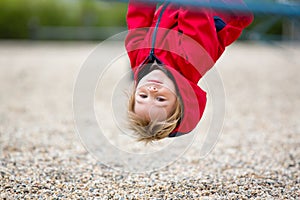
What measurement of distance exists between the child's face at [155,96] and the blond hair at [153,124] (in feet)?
0.08

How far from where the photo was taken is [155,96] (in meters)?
2.24

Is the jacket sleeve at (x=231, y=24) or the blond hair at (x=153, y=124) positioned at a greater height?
the jacket sleeve at (x=231, y=24)

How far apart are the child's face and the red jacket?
0.18 feet

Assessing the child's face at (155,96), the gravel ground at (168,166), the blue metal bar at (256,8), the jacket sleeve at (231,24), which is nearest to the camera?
the blue metal bar at (256,8)

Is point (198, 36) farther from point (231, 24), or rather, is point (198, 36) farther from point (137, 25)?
point (137, 25)

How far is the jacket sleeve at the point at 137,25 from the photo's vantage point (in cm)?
244

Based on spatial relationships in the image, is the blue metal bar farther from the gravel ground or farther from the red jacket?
the gravel ground

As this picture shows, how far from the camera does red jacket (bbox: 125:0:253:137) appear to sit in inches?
90.4

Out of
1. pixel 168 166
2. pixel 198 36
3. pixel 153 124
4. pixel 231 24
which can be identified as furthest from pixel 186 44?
pixel 168 166

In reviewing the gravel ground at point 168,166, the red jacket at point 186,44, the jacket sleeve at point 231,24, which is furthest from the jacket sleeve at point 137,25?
the gravel ground at point 168,166

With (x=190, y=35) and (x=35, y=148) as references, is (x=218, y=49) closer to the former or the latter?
(x=190, y=35)

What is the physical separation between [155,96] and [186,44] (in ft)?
1.10

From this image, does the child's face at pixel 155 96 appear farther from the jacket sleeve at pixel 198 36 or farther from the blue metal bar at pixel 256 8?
the blue metal bar at pixel 256 8

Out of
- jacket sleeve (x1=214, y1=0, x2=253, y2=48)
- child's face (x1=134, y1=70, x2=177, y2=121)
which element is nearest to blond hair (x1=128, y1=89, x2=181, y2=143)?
child's face (x1=134, y1=70, x2=177, y2=121)
